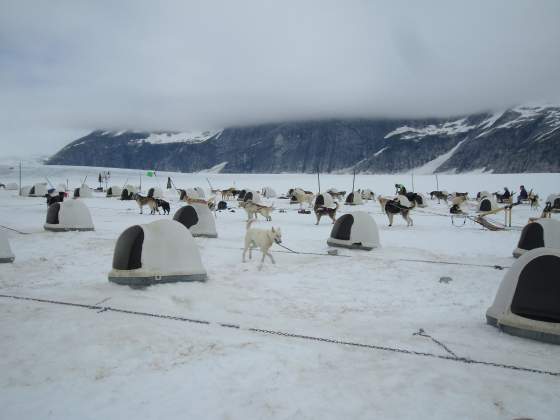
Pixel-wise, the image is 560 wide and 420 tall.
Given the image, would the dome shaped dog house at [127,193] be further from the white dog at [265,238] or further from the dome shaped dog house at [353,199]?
the white dog at [265,238]

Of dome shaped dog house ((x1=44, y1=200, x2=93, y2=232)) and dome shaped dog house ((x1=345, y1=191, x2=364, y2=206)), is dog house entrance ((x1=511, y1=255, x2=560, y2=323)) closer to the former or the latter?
dome shaped dog house ((x1=44, y1=200, x2=93, y2=232))

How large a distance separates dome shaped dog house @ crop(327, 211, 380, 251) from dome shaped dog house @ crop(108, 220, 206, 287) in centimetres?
622

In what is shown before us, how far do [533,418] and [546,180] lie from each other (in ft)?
221

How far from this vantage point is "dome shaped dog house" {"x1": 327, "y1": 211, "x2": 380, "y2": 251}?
13.4 m

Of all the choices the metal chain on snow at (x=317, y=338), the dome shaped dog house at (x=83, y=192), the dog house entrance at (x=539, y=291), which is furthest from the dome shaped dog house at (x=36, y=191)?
the dog house entrance at (x=539, y=291)

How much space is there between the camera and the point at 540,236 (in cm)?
1189

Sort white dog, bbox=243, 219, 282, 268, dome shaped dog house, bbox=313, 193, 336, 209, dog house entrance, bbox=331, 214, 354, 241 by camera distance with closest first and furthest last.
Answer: white dog, bbox=243, 219, 282, 268 → dog house entrance, bbox=331, 214, 354, 241 → dome shaped dog house, bbox=313, 193, 336, 209

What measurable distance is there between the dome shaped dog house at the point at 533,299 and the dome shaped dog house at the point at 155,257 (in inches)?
228

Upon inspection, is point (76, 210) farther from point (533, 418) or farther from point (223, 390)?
point (533, 418)

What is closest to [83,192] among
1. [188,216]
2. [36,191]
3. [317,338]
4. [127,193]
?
[36,191]

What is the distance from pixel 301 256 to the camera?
1239 cm

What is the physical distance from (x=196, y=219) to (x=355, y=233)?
628 centimetres

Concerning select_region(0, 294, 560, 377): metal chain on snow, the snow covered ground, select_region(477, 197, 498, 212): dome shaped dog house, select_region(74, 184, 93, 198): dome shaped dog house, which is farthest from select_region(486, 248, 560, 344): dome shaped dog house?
select_region(74, 184, 93, 198): dome shaped dog house

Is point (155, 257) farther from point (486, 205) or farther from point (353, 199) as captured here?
point (353, 199)
